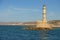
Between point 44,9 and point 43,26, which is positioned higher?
point 44,9

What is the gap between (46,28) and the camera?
61.4 meters

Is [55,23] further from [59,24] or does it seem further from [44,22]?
[44,22]

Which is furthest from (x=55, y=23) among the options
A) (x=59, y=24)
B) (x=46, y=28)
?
(x=46, y=28)

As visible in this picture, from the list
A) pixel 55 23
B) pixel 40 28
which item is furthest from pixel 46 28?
pixel 55 23

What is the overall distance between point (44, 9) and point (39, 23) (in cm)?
382

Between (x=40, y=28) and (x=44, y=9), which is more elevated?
(x=44, y=9)

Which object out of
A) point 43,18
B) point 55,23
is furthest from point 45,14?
point 55,23

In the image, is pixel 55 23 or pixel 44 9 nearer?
pixel 44 9

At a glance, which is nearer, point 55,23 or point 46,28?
point 46,28

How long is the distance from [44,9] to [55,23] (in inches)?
1823

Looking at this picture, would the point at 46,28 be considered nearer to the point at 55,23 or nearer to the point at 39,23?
the point at 39,23

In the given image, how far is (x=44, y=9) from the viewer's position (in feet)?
197

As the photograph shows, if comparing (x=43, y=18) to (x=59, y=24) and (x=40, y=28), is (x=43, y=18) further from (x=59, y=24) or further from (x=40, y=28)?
(x=59, y=24)

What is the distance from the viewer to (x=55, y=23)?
346ft
